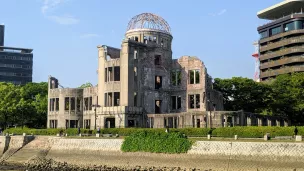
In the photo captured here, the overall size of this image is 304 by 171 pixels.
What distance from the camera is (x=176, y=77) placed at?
7575cm

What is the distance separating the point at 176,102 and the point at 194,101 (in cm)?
387

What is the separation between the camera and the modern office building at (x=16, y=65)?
6516 inches

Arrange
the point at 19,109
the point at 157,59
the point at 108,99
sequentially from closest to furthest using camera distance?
the point at 108,99 < the point at 157,59 < the point at 19,109

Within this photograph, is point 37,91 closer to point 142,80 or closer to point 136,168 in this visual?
point 142,80

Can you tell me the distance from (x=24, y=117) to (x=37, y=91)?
63.5 feet

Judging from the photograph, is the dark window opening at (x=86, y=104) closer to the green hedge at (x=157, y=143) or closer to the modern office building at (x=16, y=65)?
the green hedge at (x=157, y=143)

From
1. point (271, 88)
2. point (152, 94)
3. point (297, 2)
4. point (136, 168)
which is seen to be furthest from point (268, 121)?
point (297, 2)

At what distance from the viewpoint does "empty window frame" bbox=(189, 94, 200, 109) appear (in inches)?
2852

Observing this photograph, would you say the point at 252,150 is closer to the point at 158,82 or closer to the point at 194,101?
the point at 194,101

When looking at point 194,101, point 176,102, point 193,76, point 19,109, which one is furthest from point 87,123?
point 193,76

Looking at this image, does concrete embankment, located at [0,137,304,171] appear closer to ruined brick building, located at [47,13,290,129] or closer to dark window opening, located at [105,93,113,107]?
ruined brick building, located at [47,13,290,129]

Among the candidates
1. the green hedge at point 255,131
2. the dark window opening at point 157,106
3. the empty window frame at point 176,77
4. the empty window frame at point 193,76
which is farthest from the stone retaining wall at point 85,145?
the empty window frame at point 193,76

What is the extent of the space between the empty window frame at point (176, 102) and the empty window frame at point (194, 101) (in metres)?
2.07

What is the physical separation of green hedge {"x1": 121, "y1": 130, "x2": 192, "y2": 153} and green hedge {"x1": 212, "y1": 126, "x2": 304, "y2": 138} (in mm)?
6496
